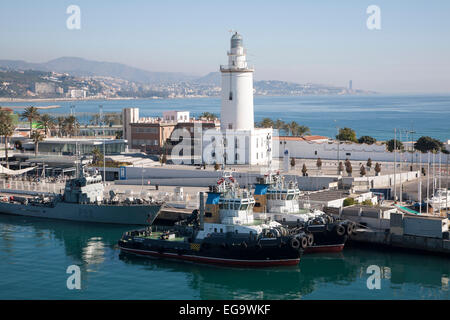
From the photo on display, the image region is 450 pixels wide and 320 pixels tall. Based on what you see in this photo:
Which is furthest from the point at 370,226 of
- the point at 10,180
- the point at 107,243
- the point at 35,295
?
the point at 10,180

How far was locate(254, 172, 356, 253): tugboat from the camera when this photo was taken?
30.7m

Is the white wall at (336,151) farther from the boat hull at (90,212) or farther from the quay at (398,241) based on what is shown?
the quay at (398,241)

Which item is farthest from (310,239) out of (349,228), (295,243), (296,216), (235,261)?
(235,261)

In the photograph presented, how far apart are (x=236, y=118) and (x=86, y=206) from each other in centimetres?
1672

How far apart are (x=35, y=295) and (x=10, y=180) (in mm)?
29061

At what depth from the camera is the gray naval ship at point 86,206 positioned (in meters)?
37.8

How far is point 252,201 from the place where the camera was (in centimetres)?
2986

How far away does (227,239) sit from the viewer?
2878 centimetres

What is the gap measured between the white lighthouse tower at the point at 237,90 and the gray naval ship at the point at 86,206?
14.0m

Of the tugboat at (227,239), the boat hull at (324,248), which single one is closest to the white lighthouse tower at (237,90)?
the tugboat at (227,239)

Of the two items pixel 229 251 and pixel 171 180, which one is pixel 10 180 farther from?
pixel 229 251

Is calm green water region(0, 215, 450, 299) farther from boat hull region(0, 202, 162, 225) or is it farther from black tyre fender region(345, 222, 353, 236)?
boat hull region(0, 202, 162, 225)

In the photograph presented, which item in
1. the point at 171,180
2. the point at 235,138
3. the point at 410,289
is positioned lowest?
the point at 410,289

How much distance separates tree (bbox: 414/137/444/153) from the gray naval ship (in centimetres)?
2995
